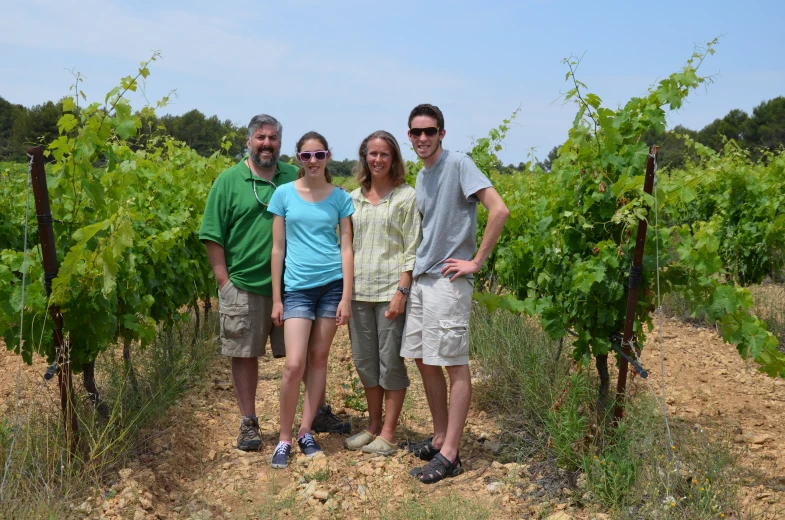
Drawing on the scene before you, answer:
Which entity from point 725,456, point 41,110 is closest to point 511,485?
point 725,456

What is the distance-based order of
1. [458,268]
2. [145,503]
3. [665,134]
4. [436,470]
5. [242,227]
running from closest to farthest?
[145,503], [458,268], [436,470], [242,227], [665,134]

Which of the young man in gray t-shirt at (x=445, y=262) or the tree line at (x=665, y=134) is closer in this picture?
the young man in gray t-shirt at (x=445, y=262)

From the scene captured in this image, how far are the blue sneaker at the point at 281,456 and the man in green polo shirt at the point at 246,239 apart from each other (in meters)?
0.31

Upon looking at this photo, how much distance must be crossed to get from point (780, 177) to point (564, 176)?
537 cm

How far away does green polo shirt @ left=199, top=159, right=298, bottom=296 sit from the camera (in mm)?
3701

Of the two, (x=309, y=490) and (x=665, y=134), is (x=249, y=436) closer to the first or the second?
(x=309, y=490)

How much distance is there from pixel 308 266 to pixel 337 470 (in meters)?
1.07

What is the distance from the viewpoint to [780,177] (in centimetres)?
759

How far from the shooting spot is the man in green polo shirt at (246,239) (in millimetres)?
3711

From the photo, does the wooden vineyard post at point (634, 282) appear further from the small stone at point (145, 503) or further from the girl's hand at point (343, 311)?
the small stone at point (145, 503)

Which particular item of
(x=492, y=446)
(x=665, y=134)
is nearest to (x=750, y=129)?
(x=665, y=134)

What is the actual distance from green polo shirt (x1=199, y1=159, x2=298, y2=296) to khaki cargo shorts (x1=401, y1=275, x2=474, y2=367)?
94 centimetres

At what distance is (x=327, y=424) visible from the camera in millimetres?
4176

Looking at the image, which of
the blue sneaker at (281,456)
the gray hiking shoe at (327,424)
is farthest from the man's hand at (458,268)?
the gray hiking shoe at (327,424)
